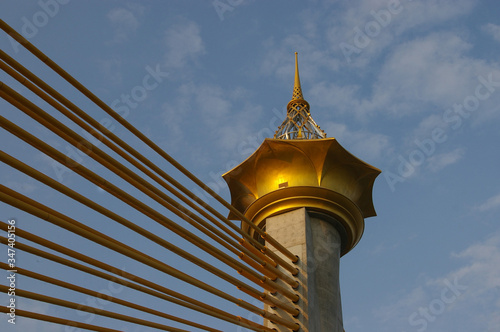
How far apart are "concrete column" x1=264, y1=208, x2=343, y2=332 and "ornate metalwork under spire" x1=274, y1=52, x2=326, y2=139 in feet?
6.87

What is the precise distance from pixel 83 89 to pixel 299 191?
5.92 m

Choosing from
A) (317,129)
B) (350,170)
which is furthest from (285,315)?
(317,129)

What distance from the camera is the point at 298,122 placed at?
13.7 metres

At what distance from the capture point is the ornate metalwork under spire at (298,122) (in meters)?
13.2

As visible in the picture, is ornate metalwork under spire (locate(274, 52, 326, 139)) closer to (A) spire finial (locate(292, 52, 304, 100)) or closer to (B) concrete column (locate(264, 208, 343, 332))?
(A) spire finial (locate(292, 52, 304, 100))

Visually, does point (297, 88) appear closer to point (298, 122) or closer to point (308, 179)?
point (298, 122)

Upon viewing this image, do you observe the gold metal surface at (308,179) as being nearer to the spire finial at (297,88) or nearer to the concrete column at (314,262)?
the concrete column at (314,262)

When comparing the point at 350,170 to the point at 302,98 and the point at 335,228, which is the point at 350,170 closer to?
the point at 335,228

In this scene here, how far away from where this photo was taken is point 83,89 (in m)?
6.82

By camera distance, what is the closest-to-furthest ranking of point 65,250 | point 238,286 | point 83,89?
1. point 65,250
2. point 83,89
3. point 238,286

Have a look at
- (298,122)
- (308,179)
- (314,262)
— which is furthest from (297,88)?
(314,262)

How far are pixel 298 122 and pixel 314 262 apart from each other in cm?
375

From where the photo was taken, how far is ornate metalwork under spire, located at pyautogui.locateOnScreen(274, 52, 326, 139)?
13.2 m

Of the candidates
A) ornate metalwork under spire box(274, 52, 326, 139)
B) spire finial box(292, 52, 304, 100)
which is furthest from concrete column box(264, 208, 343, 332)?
spire finial box(292, 52, 304, 100)
